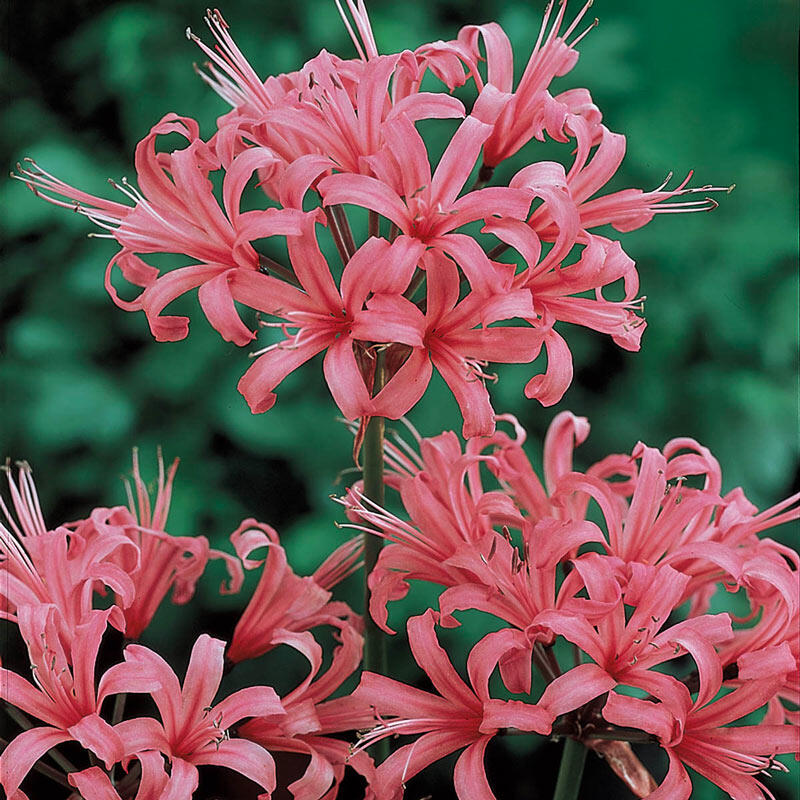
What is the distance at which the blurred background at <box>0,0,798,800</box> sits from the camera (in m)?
0.73

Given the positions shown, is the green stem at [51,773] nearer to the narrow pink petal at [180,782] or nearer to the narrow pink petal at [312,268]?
the narrow pink petal at [180,782]

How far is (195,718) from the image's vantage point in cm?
37

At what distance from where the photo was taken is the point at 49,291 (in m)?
0.76

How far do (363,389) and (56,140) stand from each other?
49cm

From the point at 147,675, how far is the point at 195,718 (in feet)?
0.09

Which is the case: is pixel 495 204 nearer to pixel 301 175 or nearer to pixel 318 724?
pixel 301 175

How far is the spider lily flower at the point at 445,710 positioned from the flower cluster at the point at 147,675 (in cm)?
2

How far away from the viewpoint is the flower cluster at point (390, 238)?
1.15ft

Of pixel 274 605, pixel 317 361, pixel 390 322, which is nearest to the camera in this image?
pixel 390 322

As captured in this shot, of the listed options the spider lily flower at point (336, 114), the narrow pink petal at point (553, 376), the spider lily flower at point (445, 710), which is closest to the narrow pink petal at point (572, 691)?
the spider lily flower at point (445, 710)

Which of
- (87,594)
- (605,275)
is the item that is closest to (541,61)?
(605,275)

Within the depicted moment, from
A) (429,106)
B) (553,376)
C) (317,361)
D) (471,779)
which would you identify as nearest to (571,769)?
(471,779)

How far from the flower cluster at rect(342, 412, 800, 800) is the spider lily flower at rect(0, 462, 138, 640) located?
10cm

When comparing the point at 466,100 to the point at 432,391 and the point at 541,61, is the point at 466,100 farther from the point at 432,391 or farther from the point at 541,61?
the point at 541,61
